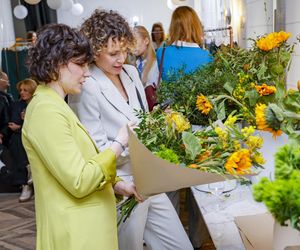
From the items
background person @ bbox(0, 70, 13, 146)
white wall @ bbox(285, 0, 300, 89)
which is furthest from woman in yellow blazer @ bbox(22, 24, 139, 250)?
background person @ bbox(0, 70, 13, 146)

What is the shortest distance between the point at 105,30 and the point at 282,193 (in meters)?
1.31

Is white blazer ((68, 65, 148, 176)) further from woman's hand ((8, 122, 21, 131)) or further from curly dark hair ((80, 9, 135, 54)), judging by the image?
woman's hand ((8, 122, 21, 131))

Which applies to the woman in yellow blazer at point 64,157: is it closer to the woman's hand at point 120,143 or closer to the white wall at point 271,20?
the woman's hand at point 120,143

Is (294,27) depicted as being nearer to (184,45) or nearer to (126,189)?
(184,45)

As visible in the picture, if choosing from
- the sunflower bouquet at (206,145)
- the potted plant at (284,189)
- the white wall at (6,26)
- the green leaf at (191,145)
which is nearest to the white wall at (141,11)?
the white wall at (6,26)

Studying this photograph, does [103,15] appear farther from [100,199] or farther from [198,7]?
[198,7]

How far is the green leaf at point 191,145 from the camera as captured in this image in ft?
4.24

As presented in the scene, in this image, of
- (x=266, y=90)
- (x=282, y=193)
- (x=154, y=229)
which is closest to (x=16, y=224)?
(x=154, y=229)

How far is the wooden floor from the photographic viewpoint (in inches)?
136

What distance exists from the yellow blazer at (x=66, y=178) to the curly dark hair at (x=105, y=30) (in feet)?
1.34

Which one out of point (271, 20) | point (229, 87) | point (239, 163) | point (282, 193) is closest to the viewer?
point (282, 193)

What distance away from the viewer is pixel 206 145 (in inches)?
53.7

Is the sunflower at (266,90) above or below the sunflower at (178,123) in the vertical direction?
above

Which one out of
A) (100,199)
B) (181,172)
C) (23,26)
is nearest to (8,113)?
(100,199)
